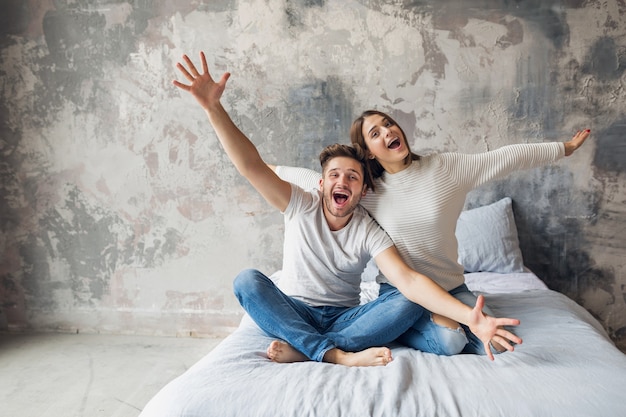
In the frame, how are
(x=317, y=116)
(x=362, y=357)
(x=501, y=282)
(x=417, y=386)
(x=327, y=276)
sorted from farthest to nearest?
(x=317, y=116) → (x=501, y=282) → (x=327, y=276) → (x=362, y=357) → (x=417, y=386)

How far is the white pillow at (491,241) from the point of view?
2.82 m

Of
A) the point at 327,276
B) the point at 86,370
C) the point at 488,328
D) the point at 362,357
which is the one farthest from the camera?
the point at 86,370

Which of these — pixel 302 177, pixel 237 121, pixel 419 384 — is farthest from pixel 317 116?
pixel 419 384

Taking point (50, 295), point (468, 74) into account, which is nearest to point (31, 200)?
point (50, 295)

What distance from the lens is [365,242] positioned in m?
2.01

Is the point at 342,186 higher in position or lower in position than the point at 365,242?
higher

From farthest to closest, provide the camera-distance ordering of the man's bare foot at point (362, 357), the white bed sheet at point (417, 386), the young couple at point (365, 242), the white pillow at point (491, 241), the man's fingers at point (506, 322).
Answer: the white pillow at point (491, 241) < the young couple at point (365, 242) < the man's bare foot at point (362, 357) < the man's fingers at point (506, 322) < the white bed sheet at point (417, 386)

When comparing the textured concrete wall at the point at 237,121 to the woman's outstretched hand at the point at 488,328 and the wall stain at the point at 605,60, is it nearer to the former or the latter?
the wall stain at the point at 605,60

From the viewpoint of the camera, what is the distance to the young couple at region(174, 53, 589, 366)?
187 centimetres

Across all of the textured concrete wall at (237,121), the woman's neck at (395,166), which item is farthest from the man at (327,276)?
the textured concrete wall at (237,121)

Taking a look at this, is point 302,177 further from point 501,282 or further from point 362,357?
point 501,282

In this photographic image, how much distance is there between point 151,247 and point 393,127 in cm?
184

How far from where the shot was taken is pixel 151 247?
3303 millimetres

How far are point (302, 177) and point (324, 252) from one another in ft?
1.89
